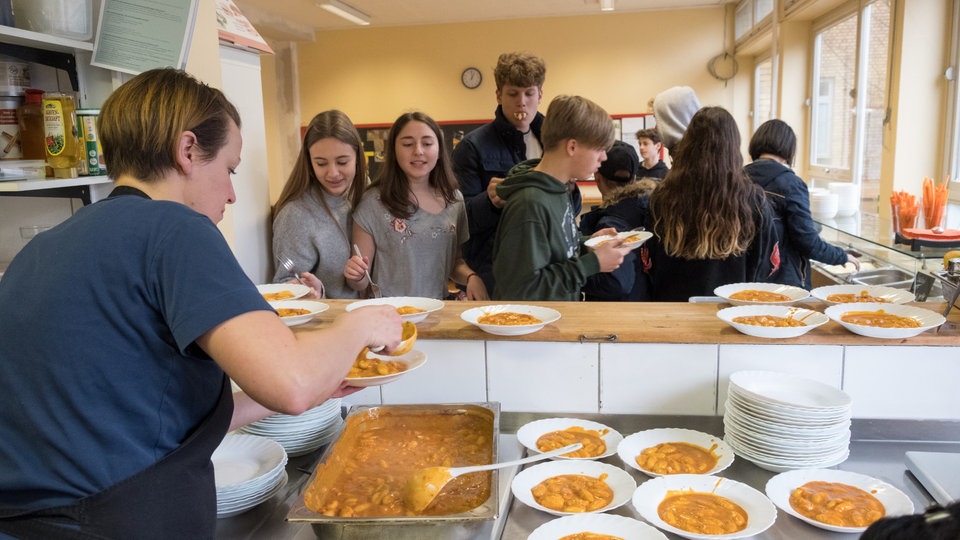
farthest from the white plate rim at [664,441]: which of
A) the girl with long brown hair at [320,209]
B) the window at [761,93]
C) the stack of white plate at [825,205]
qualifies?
the window at [761,93]

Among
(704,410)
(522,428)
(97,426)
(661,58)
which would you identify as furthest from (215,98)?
(661,58)

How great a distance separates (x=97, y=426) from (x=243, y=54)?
7.14 ft

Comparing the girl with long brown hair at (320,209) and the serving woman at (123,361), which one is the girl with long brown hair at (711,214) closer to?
the girl with long brown hair at (320,209)

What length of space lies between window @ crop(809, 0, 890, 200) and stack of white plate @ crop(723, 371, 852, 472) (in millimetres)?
3643

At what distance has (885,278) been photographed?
10.2 feet

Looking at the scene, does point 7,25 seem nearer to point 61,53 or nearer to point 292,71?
point 61,53

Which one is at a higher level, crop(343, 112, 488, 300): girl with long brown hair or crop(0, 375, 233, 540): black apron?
crop(343, 112, 488, 300): girl with long brown hair

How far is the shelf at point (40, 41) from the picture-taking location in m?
1.86

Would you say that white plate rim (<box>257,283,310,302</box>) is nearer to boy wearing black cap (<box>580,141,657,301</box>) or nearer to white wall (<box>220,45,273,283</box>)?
white wall (<box>220,45,273,283</box>)

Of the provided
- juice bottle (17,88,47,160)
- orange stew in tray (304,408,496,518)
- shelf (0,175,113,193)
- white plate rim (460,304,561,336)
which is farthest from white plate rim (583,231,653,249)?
juice bottle (17,88,47,160)

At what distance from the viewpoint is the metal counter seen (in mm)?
1202

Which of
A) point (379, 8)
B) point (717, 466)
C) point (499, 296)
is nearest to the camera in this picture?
point (717, 466)

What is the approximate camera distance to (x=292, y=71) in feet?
28.0

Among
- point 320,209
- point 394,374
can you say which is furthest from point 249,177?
point 394,374
